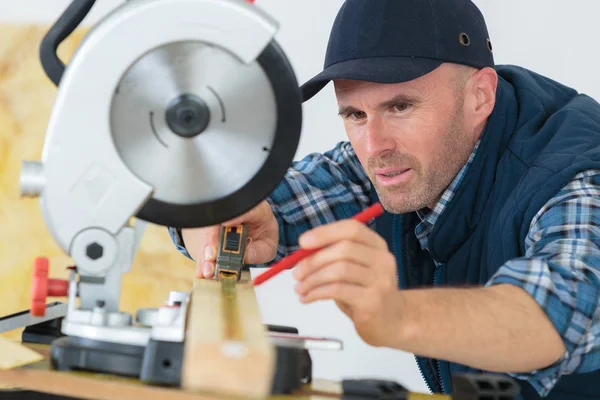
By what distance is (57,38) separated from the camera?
110 cm

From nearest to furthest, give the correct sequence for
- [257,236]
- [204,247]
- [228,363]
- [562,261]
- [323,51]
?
1. [228,363]
2. [562,261]
3. [204,247]
4. [257,236]
5. [323,51]

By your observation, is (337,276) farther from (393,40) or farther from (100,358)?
(393,40)

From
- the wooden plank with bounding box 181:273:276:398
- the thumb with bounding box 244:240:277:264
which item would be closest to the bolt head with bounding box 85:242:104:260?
the wooden plank with bounding box 181:273:276:398

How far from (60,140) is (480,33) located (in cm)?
127

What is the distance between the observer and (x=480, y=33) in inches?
76.5

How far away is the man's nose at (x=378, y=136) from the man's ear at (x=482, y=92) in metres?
0.24

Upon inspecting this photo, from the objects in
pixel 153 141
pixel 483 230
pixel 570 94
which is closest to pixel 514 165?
pixel 483 230

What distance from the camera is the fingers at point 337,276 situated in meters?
0.96

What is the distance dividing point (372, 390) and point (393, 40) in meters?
1.03

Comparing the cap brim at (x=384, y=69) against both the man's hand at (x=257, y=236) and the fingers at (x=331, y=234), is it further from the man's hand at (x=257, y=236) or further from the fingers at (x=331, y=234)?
the fingers at (x=331, y=234)


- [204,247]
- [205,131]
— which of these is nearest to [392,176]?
[204,247]

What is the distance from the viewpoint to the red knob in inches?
40.8

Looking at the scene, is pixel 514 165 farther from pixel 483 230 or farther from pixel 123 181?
pixel 123 181

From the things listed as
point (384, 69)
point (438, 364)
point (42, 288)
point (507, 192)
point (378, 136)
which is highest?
point (384, 69)
